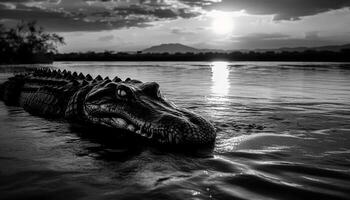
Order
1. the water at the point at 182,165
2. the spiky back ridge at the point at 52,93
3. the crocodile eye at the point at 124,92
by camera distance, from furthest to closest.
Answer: the spiky back ridge at the point at 52,93, the crocodile eye at the point at 124,92, the water at the point at 182,165

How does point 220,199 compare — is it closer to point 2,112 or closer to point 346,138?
point 346,138

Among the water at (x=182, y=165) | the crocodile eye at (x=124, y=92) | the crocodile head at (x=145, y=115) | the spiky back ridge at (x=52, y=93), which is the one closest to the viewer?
the water at (x=182, y=165)

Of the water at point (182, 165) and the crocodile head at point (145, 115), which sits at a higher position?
the crocodile head at point (145, 115)

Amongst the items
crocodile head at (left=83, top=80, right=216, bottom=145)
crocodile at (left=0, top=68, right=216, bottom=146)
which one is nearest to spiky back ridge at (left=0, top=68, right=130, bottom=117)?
crocodile at (left=0, top=68, right=216, bottom=146)

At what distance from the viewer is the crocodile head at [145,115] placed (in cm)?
429

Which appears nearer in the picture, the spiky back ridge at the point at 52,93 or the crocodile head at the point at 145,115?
the crocodile head at the point at 145,115

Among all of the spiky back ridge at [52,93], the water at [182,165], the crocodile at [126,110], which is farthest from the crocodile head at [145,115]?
the spiky back ridge at [52,93]

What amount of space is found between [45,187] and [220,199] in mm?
1486

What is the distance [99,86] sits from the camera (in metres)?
6.15

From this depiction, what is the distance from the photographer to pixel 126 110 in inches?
199

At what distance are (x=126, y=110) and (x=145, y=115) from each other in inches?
17.9

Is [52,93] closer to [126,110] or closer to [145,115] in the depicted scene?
[126,110]

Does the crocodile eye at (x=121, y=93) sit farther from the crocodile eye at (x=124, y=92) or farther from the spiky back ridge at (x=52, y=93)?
the spiky back ridge at (x=52, y=93)

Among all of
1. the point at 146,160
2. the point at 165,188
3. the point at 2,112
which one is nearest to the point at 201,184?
the point at 165,188
